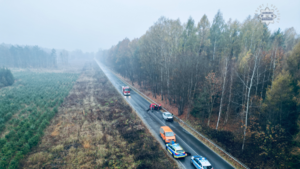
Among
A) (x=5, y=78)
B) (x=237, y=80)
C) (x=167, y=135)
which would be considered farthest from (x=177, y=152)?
(x=5, y=78)

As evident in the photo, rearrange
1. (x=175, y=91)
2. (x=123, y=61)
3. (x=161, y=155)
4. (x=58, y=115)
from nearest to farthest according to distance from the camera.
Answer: (x=161, y=155) → (x=58, y=115) → (x=175, y=91) → (x=123, y=61)

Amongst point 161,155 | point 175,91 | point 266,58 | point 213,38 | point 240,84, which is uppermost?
point 213,38

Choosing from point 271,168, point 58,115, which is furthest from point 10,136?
point 271,168

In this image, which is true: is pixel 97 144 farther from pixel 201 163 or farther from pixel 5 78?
pixel 5 78

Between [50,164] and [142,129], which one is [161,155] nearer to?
[142,129]

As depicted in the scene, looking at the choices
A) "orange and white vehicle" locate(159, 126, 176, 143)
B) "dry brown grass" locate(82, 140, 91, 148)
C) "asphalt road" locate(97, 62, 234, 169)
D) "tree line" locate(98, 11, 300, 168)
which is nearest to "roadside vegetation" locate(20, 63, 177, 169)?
"dry brown grass" locate(82, 140, 91, 148)

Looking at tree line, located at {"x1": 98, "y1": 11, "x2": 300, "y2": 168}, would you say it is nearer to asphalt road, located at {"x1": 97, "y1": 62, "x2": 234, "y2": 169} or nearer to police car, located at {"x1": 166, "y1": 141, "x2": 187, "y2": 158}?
asphalt road, located at {"x1": 97, "y1": 62, "x2": 234, "y2": 169}

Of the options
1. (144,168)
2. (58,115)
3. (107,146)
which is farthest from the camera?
(58,115)
